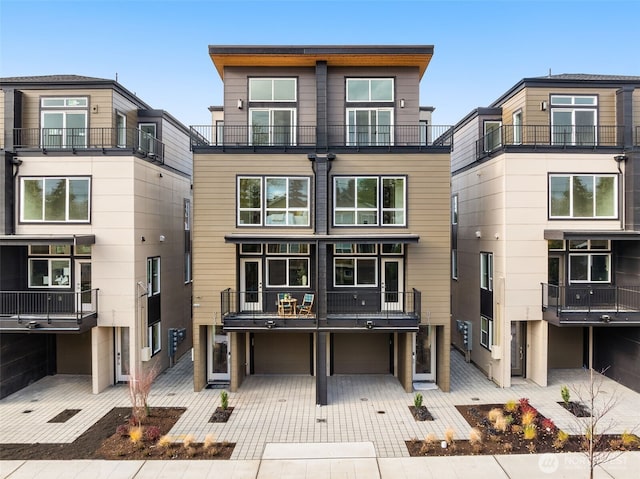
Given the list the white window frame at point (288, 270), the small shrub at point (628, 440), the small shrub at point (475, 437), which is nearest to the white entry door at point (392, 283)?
the white window frame at point (288, 270)

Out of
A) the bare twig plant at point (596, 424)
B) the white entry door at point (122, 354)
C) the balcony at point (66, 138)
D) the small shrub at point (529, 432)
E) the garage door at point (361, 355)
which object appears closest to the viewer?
the bare twig plant at point (596, 424)

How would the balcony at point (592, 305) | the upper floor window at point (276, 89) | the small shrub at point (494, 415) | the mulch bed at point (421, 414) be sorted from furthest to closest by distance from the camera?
the upper floor window at point (276, 89) → the balcony at point (592, 305) → the mulch bed at point (421, 414) → the small shrub at point (494, 415)

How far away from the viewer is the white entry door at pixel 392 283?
13.8m

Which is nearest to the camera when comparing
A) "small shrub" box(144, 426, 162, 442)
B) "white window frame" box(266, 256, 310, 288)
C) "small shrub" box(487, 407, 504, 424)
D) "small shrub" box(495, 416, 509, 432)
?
"small shrub" box(144, 426, 162, 442)

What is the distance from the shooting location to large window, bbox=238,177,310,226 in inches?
530

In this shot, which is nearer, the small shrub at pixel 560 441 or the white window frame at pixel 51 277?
the small shrub at pixel 560 441

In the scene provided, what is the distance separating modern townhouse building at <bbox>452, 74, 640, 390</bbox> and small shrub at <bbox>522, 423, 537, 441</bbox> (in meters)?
3.83

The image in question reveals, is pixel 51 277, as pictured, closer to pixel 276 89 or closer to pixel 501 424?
pixel 276 89

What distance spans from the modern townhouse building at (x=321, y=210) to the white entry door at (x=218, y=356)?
0.16 feet

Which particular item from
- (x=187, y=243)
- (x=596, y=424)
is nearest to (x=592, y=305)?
(x=596, y=424)

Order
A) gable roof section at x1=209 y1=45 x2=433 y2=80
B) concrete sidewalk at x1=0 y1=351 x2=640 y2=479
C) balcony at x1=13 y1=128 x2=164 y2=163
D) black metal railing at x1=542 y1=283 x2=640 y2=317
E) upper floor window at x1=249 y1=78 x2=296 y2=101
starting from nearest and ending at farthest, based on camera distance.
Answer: concrete sidewalk at x1=0 y1=351 x2=640 y2=479 → gable roof section at x1=209 y1=45 x2=433 y2=80 → black metal railing at x1=542 y1=283 x2=640 y2=317 → balcony at x1=13 y1=128 x2=164 y2=163 → upper floor window at x1=249 y1=78 x2=296 y2=101

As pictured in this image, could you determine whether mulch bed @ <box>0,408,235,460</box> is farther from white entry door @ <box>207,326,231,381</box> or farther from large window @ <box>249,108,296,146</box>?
large window @ <box>249,108,296,146</box>

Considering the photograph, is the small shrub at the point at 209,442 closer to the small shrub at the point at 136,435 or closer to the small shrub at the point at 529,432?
the small shrub at the point at 136,435

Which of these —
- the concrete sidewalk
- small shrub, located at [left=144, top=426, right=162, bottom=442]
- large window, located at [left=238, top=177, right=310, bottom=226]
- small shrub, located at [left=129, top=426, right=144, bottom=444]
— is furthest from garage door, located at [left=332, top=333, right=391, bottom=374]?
small shrub, located at [left=129, top=426, right=144, bottom=444]
